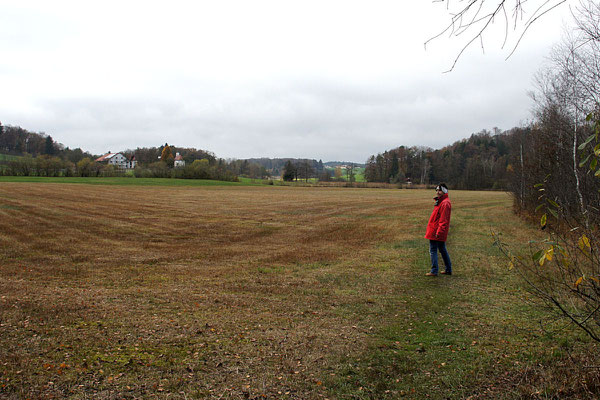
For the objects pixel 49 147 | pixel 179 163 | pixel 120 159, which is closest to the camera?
pixel 179 163

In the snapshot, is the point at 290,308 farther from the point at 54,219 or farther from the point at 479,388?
the point at 54,219

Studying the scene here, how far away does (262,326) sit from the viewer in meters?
6.08

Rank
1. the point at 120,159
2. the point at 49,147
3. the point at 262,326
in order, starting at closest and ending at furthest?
the point at 262,326 → the point at 49,147 → the point at 120,159

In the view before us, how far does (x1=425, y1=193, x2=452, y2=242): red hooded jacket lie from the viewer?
9609 millimetres

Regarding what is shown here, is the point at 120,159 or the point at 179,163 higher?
the point at 120,159

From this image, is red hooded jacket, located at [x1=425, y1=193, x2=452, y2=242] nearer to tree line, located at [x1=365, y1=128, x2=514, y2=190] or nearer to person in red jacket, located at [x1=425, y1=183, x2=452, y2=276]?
person in red jacket, located at [x1=425, y1=183, x2=452, y2=276]

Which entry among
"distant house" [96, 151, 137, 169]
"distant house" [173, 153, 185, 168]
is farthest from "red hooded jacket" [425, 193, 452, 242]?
"distant house" [96, 151, 137, 169]

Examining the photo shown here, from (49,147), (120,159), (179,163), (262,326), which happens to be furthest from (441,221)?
(120,159)

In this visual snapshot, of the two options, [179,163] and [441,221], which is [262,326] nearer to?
[441,221]

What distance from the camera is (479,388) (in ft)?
13.7

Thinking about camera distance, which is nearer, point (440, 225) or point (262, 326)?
point (262, 326)

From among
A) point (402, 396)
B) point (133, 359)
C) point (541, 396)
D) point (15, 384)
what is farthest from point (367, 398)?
point (15, 384)

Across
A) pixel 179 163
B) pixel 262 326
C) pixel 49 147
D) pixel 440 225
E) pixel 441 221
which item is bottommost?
pixel 262 326

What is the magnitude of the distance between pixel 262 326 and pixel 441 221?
582cm
